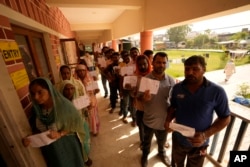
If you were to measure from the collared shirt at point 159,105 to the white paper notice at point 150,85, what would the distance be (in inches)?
3.7

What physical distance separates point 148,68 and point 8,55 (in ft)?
4.62

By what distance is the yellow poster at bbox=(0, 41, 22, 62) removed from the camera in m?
0.82

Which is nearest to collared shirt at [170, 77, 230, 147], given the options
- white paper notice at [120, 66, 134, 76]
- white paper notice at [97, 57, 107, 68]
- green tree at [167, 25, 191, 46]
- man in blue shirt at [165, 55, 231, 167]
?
man in blue shirt at [165, 55, 231, 167]

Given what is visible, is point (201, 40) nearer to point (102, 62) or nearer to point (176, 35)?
point (176, 35)

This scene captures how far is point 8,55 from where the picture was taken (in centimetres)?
88

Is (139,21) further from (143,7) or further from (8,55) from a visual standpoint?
(8,55)

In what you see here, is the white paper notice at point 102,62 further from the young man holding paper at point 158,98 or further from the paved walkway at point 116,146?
the young man holding paper at point 158,98

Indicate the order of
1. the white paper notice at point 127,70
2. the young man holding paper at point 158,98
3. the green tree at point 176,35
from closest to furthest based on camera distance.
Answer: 1. the young man holding paper at point 158,98
2. the white paper notice at point 127,70
3. the green tree at point 176,35

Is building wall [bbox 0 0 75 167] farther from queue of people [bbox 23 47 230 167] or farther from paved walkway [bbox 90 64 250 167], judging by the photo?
paved walkway [bbox 90 64 250 167]

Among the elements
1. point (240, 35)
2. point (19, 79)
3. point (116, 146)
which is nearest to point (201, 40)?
point (240, 35)

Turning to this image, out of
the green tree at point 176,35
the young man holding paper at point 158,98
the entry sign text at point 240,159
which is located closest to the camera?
the entry sign text at point 240,159

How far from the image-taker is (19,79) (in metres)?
0.98

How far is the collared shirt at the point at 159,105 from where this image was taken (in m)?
1.32

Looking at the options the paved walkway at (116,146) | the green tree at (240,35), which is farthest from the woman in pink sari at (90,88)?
the green tree at (240,35)
